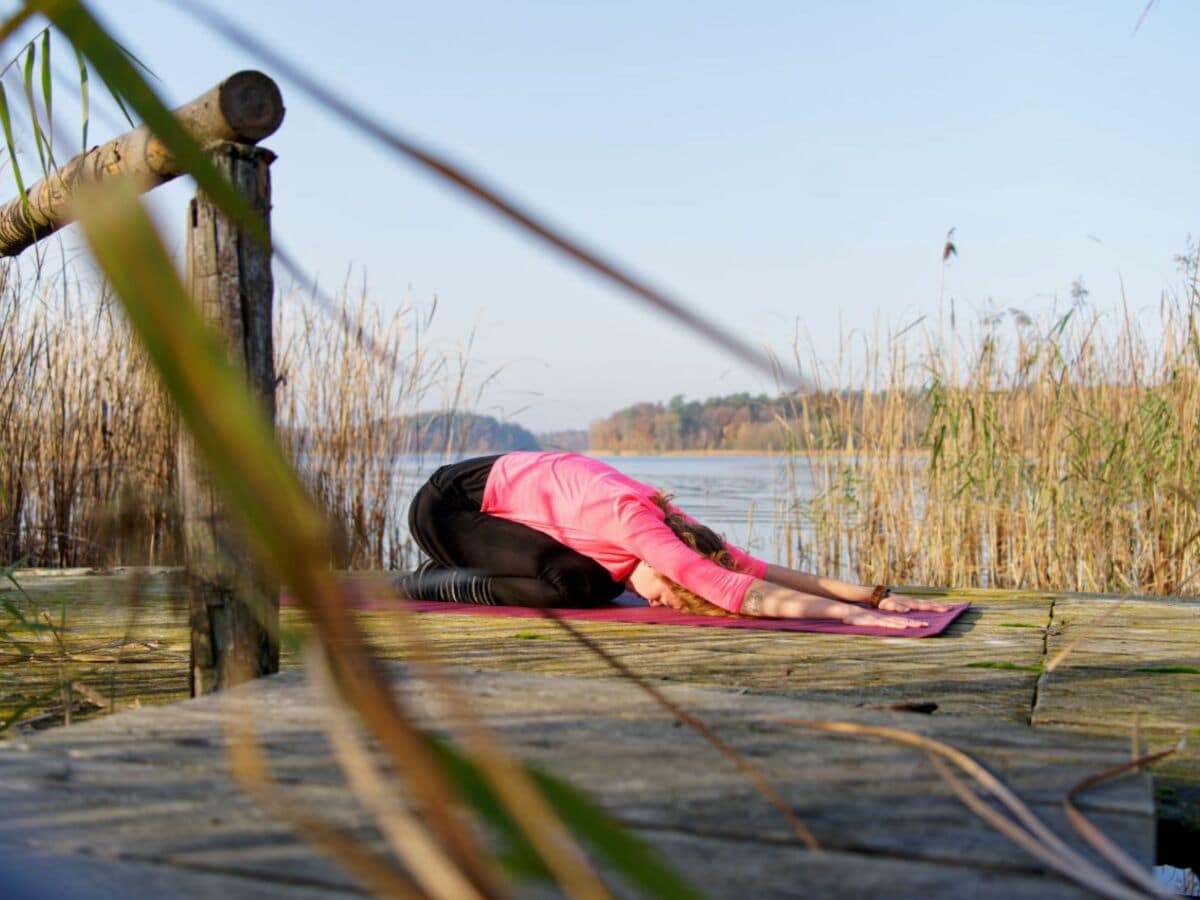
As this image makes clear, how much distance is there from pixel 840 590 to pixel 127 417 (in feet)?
9.96

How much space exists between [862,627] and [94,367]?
3464 mm

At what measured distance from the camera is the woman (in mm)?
3366

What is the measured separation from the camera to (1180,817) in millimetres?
1425

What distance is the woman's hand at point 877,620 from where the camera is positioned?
3.05m

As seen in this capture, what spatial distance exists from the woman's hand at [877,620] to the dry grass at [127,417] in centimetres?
183

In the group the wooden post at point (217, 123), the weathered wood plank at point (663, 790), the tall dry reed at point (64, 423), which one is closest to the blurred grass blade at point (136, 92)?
the weathered wood plank at point (663, 790)

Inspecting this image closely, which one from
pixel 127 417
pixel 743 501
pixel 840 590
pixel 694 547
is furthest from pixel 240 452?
pixel 743 501

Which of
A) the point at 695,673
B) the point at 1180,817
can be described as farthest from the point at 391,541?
the point at 1180,817

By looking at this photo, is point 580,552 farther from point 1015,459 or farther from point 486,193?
point 486,193

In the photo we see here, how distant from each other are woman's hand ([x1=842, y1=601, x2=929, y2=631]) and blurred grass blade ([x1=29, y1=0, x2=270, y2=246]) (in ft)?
9.70

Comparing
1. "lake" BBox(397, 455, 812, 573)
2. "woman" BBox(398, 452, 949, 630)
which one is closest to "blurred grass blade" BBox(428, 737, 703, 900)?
"woman" BBox(398, 452, 949, 630)

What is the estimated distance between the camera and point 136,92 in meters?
0.26

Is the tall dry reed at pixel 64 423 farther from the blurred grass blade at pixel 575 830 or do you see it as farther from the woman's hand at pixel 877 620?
the blurred grass blade at pixel 575 830

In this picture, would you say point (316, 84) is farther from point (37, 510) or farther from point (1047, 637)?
point (37, 510)
